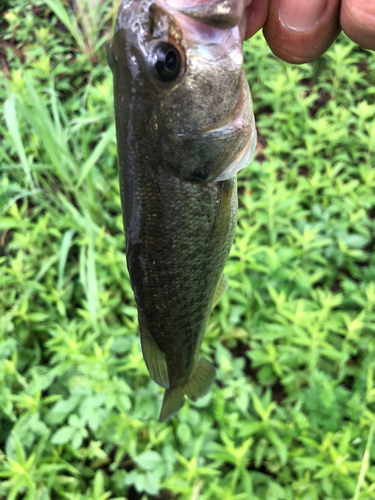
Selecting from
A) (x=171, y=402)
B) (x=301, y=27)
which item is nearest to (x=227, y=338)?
(x=171, y=402)

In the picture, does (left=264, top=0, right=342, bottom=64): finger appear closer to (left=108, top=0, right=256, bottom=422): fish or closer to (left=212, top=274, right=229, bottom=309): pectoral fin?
(left=108, top=0, right=256, bottom=422): fish

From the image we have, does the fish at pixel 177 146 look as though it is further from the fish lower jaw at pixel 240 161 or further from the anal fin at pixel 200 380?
the anal fin at pixel 200 380

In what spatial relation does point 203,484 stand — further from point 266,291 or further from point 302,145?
point 302,145

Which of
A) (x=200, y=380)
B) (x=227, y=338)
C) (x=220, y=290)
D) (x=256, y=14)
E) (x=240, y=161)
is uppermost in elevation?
(x=256, y=14)

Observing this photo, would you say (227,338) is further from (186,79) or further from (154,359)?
(186,79)

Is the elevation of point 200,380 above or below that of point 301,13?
below

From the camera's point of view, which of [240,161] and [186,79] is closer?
[186,79]

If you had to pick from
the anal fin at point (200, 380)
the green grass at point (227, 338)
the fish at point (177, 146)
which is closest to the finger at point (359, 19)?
the fish at point (177, 146)
